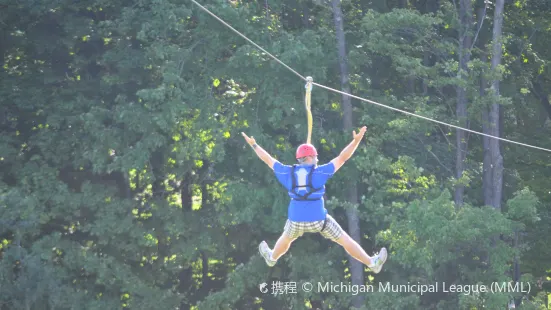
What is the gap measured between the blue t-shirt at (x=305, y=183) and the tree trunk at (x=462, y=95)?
8.38 meters

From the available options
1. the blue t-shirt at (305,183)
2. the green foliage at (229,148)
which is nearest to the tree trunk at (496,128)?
the green foliage at (229,148)

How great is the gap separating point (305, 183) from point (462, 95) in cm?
912

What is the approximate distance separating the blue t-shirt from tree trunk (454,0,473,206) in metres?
8.38

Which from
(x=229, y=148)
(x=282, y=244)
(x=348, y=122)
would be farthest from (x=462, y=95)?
(x=282, y=244)

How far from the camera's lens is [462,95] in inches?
685

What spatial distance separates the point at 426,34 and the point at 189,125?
4685 mm

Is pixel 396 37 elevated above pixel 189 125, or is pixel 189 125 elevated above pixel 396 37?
pixel 396 37

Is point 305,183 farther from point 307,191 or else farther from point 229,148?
point 229,148

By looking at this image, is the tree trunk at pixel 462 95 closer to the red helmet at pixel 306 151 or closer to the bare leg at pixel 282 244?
the bare leg at pixel 282 244

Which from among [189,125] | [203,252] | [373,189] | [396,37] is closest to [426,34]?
[396,37]

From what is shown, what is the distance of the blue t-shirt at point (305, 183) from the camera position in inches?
351

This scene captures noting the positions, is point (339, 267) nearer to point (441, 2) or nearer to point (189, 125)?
point (189, 125)

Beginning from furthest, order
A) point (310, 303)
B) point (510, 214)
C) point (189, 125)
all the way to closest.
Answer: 1. point (310, 303)
2. point (189, 125)
3. point (510, 214)

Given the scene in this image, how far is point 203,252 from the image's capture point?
18.5 metres
